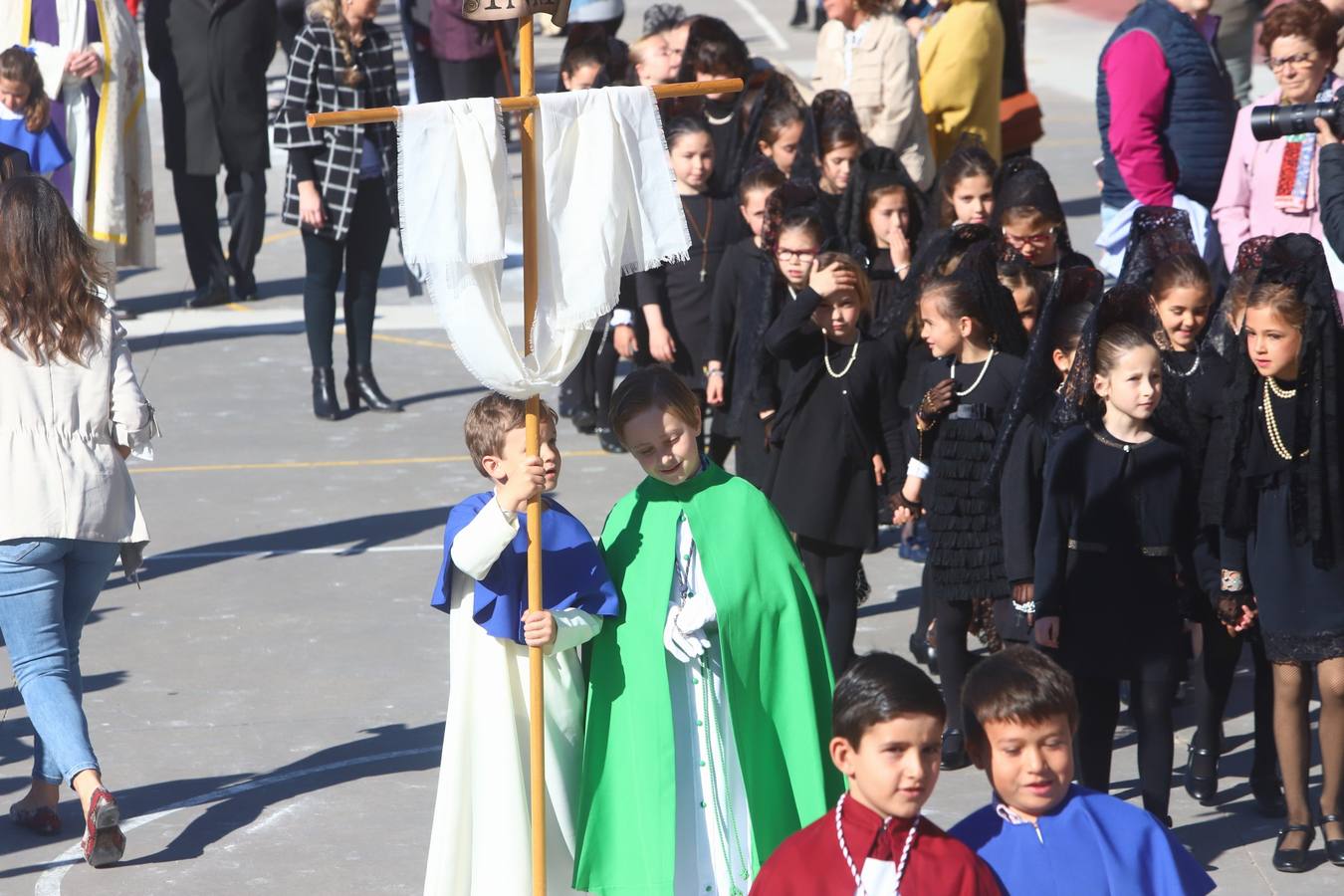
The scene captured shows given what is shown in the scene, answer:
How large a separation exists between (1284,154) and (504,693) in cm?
437

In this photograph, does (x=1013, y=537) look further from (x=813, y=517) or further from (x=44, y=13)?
(x=44, y=13)

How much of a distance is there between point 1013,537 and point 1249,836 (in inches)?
46.7

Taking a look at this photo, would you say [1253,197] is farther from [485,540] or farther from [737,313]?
[485,540]

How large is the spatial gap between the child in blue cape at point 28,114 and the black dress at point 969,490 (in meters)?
6.32

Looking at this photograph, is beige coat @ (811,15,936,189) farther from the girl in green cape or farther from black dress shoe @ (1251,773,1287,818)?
the girl in green cape

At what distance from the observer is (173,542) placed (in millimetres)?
9219

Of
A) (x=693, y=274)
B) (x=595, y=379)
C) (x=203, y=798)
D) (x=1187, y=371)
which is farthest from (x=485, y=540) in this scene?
(x=595, y=379)

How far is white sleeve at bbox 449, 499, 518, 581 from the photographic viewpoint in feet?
15.5

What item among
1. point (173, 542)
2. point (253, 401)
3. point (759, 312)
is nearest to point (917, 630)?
point (759, 312)

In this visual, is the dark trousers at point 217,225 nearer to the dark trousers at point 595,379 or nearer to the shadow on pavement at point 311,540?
the dark trousers at point 595,379

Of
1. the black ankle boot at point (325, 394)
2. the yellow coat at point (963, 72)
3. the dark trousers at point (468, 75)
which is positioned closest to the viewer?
the black ankle boot at point (325, 394)

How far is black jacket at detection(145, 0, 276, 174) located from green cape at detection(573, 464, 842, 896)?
373 inches

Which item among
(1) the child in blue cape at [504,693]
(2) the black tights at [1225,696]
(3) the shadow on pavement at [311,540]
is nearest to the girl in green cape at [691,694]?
(1) the child in blue cape at [504,693]

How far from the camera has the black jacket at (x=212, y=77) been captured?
1366cm
